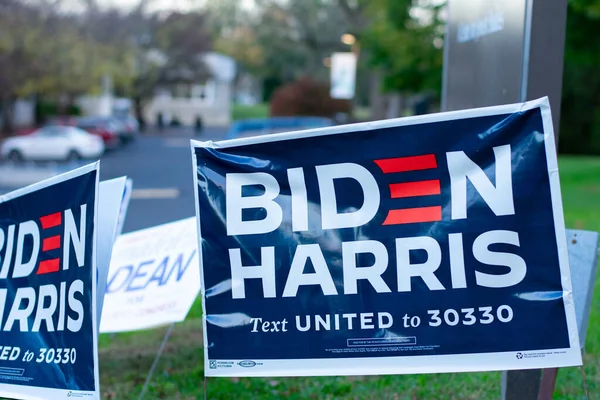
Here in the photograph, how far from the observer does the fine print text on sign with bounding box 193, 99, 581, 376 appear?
11.7 ft

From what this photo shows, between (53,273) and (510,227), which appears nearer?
(510,227)

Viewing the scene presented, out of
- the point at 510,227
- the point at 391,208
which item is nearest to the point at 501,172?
the point at 510,227

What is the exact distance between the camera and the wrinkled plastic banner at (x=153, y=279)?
17.1 ft

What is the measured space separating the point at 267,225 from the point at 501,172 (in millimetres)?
1109

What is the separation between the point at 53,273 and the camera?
4250 millimetres

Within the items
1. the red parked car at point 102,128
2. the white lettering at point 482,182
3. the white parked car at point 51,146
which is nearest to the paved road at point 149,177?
the red parked car at point 102,128

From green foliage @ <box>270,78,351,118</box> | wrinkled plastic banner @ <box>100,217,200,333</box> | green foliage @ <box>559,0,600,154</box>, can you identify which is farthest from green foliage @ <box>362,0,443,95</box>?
wrinkled plastic banner @ <box>100,217,200,333</box>

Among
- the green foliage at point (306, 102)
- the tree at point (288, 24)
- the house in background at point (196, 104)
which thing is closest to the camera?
the green foliage at point (306, 102)

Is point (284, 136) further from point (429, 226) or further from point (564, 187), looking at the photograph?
point (564, 187)

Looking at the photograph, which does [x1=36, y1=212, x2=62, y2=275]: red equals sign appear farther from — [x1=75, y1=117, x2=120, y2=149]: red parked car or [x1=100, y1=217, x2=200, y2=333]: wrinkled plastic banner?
[x1=75, y1=117, x2=120, y2=149]: red parked car

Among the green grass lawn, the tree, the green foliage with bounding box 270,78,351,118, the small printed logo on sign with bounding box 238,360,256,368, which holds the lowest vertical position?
the green grass lawn

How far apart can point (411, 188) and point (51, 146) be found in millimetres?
31757

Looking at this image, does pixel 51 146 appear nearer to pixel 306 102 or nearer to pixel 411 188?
pixel 306 102

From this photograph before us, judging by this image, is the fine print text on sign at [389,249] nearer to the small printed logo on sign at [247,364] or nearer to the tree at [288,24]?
the small printed logo on sign at [247,364]
